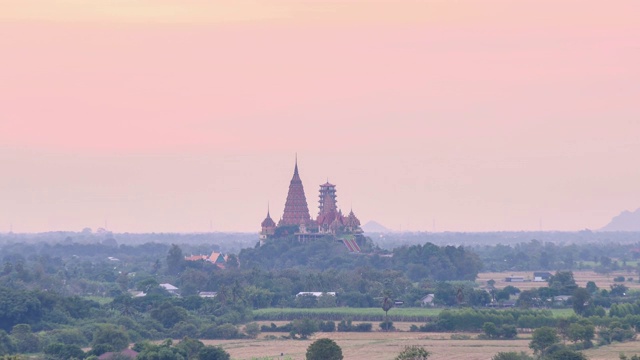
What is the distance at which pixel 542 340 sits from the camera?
93.0 m

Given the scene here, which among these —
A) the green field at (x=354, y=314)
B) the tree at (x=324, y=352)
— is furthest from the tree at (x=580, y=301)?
the tree at (x=324, y=352)

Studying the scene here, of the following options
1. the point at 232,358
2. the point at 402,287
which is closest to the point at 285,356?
the point at 232,358

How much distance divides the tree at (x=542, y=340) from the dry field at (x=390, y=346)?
1.38 meters

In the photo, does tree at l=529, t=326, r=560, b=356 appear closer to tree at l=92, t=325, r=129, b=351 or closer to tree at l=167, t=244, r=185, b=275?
tree at l=92, t=325, r=129, b=351

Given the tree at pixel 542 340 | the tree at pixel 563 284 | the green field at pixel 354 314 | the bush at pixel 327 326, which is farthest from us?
the tree at pixel 563 284

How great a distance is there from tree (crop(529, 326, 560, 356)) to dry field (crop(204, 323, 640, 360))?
4.51ft

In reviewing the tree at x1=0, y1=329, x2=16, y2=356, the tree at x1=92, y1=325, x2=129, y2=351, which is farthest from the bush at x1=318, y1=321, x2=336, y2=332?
the tree at x1=0, y1=329, x2=16, y2=356

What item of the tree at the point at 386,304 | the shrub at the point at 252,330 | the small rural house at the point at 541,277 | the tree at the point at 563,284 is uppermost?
the small rural house at the point at 541,277

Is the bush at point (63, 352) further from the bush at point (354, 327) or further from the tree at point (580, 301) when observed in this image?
the tree at point (580, 301)

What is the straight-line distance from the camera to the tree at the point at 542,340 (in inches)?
3652

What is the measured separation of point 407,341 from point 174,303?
1164 inches

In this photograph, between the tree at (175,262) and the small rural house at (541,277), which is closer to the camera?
the small rural house at (541,277)

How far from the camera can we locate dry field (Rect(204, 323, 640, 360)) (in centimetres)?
9281

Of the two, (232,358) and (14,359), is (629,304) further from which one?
(14,359)
